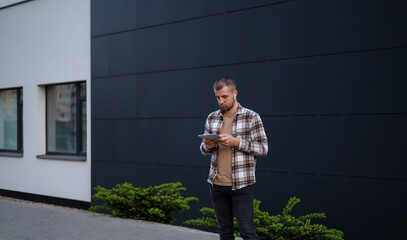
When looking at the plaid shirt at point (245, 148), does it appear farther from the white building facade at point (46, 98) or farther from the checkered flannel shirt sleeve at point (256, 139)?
the white building facade at point (46, 98)

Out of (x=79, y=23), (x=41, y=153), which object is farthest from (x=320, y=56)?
(x=41, y=153)

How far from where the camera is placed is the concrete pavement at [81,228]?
235 inches

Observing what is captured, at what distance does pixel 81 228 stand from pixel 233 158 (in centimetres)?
368

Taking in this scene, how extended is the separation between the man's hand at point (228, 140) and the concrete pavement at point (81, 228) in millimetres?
2489

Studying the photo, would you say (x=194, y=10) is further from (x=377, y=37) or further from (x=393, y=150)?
(x=393, y=150)

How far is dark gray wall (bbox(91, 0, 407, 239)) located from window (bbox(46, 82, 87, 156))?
1243 mm

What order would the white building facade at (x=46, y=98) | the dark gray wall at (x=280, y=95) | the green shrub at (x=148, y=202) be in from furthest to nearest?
the white building facade at (x=46, y=98) < the green shrub at (x=148, y=202) < the dark gray wall at (x=280, y=95)

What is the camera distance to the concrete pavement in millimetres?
5977

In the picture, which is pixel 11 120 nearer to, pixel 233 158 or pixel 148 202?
pixel 148 202

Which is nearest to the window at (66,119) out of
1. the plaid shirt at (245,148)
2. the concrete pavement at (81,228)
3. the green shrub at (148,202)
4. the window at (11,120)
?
the window at (11,120)

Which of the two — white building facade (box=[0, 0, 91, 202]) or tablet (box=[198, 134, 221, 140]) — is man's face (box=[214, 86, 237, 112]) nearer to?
tablet (box=[198, 134, 221, 140])

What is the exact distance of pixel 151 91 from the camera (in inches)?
362

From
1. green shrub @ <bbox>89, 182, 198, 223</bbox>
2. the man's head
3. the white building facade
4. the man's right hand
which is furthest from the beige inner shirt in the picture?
the white building facade

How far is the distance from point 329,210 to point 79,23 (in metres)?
7.22
